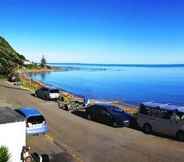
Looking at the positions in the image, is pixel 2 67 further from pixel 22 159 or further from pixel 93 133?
pixel 22 159

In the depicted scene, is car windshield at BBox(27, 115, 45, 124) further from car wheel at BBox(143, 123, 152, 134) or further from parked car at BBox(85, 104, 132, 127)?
car wheel at BBox(143, 123, 152, 134)

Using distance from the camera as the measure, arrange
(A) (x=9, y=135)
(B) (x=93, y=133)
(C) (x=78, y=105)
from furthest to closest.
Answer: (C) (x=78, y=105), (B) (x=93, y=133), (A) (x=9, y=135)

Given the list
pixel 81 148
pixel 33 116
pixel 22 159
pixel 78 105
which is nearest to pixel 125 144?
pixel 81 148

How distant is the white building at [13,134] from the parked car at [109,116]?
1251 cm

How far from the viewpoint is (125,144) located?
19938 mm

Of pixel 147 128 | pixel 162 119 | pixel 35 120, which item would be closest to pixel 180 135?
pixel 162 119

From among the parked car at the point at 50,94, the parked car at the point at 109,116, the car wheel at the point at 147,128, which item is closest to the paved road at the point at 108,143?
the car wheel at the point at 147,128

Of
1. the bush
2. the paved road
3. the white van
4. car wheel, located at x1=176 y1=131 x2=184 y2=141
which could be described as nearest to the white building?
the bush

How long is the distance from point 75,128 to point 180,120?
310 inches

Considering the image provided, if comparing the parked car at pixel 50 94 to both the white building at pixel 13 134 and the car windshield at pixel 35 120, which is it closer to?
the car windshield at pixel 35 120

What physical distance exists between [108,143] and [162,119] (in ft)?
17.4

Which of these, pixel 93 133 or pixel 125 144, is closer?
pixel 125 144

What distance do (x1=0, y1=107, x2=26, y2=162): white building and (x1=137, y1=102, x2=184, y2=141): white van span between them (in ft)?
38.9

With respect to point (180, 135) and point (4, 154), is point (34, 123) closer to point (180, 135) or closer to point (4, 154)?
point (4, 154)
